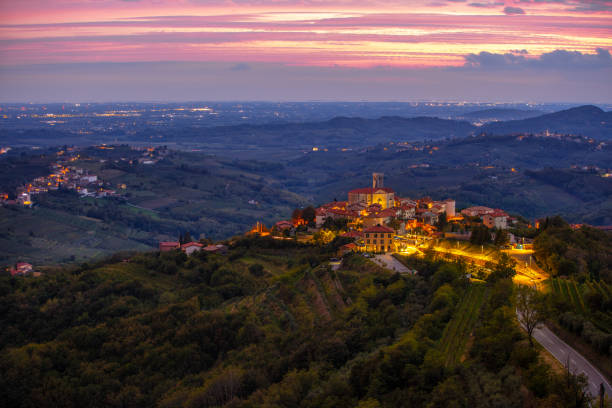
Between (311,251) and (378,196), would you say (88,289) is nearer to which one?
(311,251)

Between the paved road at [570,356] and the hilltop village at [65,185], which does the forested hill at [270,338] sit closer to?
the paved road at [570,356]

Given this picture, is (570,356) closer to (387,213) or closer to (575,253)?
(575,253)

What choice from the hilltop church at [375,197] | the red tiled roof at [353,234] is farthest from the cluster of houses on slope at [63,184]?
the red tiled roof at [353,234]

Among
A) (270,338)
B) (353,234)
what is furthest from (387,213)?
(270,338)

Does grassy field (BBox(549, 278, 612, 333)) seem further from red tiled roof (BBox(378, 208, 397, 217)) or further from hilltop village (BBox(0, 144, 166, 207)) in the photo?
hilltop village (BBox(0, 144, 166, 207))

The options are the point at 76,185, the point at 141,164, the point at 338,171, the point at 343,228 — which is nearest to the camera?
the point at 343,228

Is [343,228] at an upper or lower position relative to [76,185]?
upper

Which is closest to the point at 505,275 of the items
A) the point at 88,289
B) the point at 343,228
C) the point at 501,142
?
the point at 343,228
